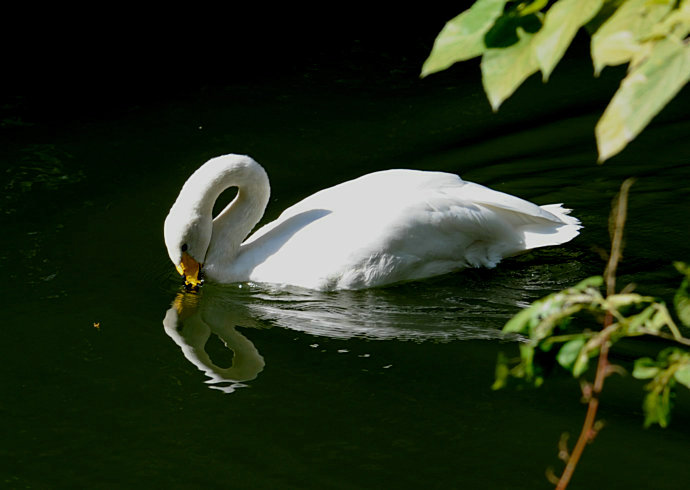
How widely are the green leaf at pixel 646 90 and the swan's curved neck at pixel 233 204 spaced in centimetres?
425

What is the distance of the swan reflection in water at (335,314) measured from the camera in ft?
15.6

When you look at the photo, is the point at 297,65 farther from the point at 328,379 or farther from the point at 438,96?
the point at 328,379

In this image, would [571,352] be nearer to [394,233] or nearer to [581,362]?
[581,362]

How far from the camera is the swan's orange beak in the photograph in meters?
5.46

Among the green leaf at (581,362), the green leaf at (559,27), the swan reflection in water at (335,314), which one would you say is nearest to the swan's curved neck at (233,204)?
the swan reflection in water at (335,314)

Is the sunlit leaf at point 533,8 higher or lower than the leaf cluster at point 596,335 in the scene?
higher

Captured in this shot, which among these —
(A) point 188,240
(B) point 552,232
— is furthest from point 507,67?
(B) point 552,232

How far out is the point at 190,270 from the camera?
549 centimetres

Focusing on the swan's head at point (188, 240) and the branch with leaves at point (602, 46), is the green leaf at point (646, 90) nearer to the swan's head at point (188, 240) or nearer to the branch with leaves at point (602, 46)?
the branch with leaves at point (602, 46)

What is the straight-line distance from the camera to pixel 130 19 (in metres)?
10.9

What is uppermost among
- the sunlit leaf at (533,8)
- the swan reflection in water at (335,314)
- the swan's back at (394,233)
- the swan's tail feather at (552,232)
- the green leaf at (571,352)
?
the sunlit leaf at (533,8)

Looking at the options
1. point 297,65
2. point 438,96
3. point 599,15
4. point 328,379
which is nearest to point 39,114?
point 297,65

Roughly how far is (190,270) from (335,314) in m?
0.92

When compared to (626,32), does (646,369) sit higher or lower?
lower
